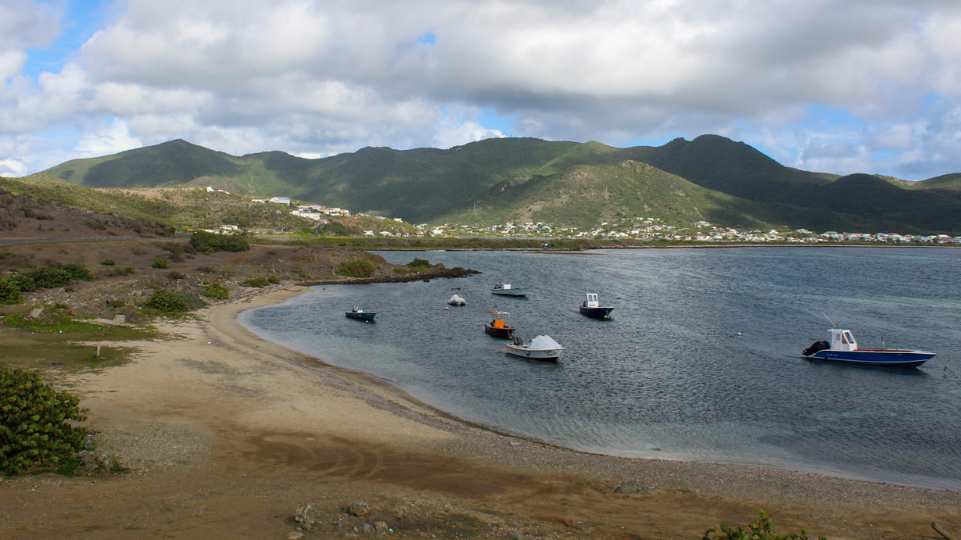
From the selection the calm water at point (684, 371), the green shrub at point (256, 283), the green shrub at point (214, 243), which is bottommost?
the calm water at point (684, 371)

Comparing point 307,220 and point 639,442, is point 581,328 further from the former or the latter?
point 307,220

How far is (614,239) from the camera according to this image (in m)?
184

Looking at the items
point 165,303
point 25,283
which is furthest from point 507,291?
point 25,283

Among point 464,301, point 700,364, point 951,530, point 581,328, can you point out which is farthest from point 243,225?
point 951,530

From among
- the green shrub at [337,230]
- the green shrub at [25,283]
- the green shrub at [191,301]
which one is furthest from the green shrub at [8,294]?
the green shrub at [337,230]

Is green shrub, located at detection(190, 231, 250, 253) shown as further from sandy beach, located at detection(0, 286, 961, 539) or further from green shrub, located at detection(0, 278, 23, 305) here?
sandy beach, located at detection(0, 286, 961, 539)

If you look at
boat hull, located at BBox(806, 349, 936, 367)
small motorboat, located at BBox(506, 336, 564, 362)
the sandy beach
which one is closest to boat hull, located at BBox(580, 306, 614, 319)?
small motorboat, located at BBox(506, 336, 564, 362)

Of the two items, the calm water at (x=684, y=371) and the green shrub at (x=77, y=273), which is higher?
the green shrub at (x=77, y=273)

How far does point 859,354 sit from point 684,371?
12684 mm

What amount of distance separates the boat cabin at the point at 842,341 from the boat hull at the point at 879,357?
0.54 meters

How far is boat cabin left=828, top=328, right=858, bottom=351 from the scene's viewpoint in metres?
34.3

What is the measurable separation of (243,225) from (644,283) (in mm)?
101407

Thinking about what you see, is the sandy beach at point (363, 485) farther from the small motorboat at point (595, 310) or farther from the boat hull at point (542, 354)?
the small motorboat at point (595, 310)

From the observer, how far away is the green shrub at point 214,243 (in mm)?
73125
